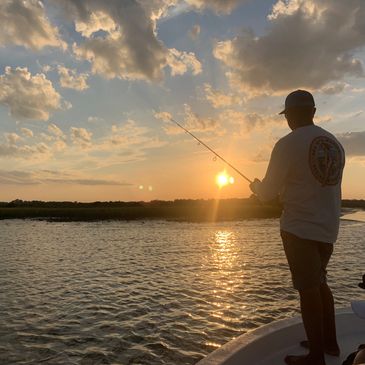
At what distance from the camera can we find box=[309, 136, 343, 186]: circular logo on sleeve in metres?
4.18

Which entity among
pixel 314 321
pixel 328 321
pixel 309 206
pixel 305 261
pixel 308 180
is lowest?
pixel 328 321

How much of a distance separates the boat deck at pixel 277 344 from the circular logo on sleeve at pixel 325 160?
2005mm

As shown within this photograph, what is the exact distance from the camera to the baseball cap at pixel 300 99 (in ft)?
14.6

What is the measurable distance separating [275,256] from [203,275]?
685cm

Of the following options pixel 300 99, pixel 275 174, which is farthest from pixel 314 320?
pixel 300 99

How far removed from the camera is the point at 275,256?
2128 centimetres

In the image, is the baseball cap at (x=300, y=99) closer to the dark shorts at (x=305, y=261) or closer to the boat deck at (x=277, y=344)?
the dark shorts at (x=305, y=261)

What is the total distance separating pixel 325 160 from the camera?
13.8 feet

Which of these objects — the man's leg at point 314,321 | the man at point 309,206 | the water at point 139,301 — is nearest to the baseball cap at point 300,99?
the man at point 309,206

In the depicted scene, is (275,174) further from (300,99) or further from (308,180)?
(300,99)

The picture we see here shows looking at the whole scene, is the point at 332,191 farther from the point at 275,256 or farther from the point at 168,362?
the point at 275,256

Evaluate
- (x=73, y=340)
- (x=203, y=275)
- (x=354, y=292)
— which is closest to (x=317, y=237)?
(x=73, y=340)

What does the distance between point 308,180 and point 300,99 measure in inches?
36.3

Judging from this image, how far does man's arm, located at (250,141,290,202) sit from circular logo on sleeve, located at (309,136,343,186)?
268mm
